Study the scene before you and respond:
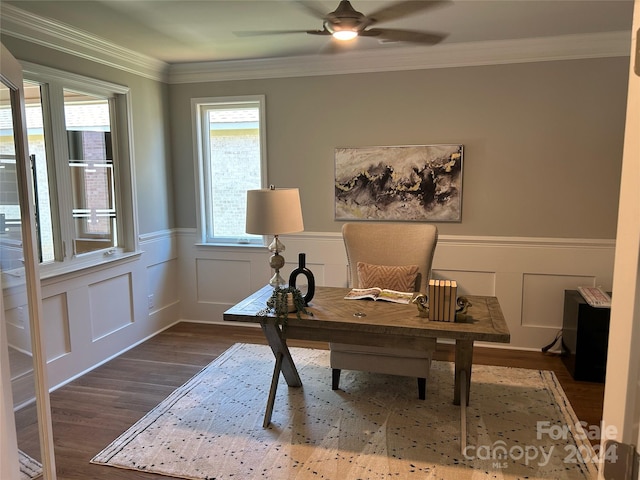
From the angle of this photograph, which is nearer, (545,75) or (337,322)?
(337,322)

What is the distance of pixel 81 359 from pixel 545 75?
4241mm

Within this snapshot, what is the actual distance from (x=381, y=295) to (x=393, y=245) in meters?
0.65

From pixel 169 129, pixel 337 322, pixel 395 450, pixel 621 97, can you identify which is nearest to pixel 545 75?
pixel 621 97

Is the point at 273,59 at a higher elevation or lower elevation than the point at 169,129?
higher

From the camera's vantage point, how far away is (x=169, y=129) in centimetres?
451

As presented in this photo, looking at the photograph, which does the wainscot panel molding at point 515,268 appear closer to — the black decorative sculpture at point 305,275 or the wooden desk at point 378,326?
the wooden desk at point 378,326

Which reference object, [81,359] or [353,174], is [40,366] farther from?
[353,174]

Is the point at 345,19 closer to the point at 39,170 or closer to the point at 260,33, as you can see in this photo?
the point at 260,33

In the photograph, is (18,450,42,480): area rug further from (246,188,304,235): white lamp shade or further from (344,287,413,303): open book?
(344,287,413,303): open book

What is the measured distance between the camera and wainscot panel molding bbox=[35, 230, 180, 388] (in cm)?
322

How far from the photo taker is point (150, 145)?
4.22 m

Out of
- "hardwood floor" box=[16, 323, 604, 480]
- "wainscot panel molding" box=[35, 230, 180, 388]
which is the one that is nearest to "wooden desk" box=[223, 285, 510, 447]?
"hardwood floor" box=[16, 323, 604, 480]

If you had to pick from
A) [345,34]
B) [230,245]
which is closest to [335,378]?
[230,245]

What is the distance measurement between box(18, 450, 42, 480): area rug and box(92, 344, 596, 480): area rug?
1138mm
